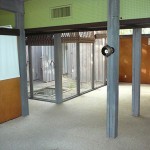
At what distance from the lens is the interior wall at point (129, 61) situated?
29.9 ft

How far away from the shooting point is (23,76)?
5215 millimetres

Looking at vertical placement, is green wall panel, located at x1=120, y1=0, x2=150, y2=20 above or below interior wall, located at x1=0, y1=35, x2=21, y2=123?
above

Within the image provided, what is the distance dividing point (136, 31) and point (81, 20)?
4.40 feet

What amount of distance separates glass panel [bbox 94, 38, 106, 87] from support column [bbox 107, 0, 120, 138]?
4.49 meters

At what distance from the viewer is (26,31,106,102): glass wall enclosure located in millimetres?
6571

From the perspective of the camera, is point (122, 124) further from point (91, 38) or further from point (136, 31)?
point (91, 38)

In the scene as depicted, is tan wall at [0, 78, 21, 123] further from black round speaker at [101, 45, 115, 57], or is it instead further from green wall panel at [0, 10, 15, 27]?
black round speaker at [101, 45, 115, 57]

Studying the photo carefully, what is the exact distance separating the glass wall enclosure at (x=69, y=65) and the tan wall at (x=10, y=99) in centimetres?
133

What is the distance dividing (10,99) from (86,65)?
3856mm

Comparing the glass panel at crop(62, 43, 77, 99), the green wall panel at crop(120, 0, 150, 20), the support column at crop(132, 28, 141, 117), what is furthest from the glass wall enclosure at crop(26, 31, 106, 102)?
the green wall panel at crop(120, 0, 150, 20)

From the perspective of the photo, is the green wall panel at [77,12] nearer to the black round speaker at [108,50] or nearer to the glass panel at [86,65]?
the black round speaker at [108,50]

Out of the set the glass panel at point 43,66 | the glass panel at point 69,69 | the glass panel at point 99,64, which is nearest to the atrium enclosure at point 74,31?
the glass panel at point 69,69

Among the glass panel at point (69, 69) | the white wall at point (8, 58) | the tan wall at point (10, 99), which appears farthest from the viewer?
the glass panel at point (69, 69)

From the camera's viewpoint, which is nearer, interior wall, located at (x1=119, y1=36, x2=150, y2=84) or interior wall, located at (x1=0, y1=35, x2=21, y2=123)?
interior wall, located at (x1=0, y1=35, x2=21, y2=123)
